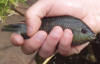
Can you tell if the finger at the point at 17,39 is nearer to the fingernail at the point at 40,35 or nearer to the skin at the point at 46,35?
the skin at the point at 46,35

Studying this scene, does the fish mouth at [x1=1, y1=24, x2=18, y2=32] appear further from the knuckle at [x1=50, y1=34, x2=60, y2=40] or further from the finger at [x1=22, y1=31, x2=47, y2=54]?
the knuckle at [x1=50, y1=34, x2=60, y2=40]

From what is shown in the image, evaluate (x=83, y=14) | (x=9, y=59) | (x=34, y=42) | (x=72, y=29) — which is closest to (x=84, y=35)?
(x=72, y=29)

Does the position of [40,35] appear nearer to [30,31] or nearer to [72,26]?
[30,31]

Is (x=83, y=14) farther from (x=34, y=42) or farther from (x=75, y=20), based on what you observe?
(x=34, y=42)

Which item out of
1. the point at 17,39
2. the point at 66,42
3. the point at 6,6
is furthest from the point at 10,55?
the point at 6,6

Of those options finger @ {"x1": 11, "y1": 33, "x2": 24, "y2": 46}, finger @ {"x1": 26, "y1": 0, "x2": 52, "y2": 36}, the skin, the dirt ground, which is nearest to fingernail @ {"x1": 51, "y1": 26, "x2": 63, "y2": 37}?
the skin
